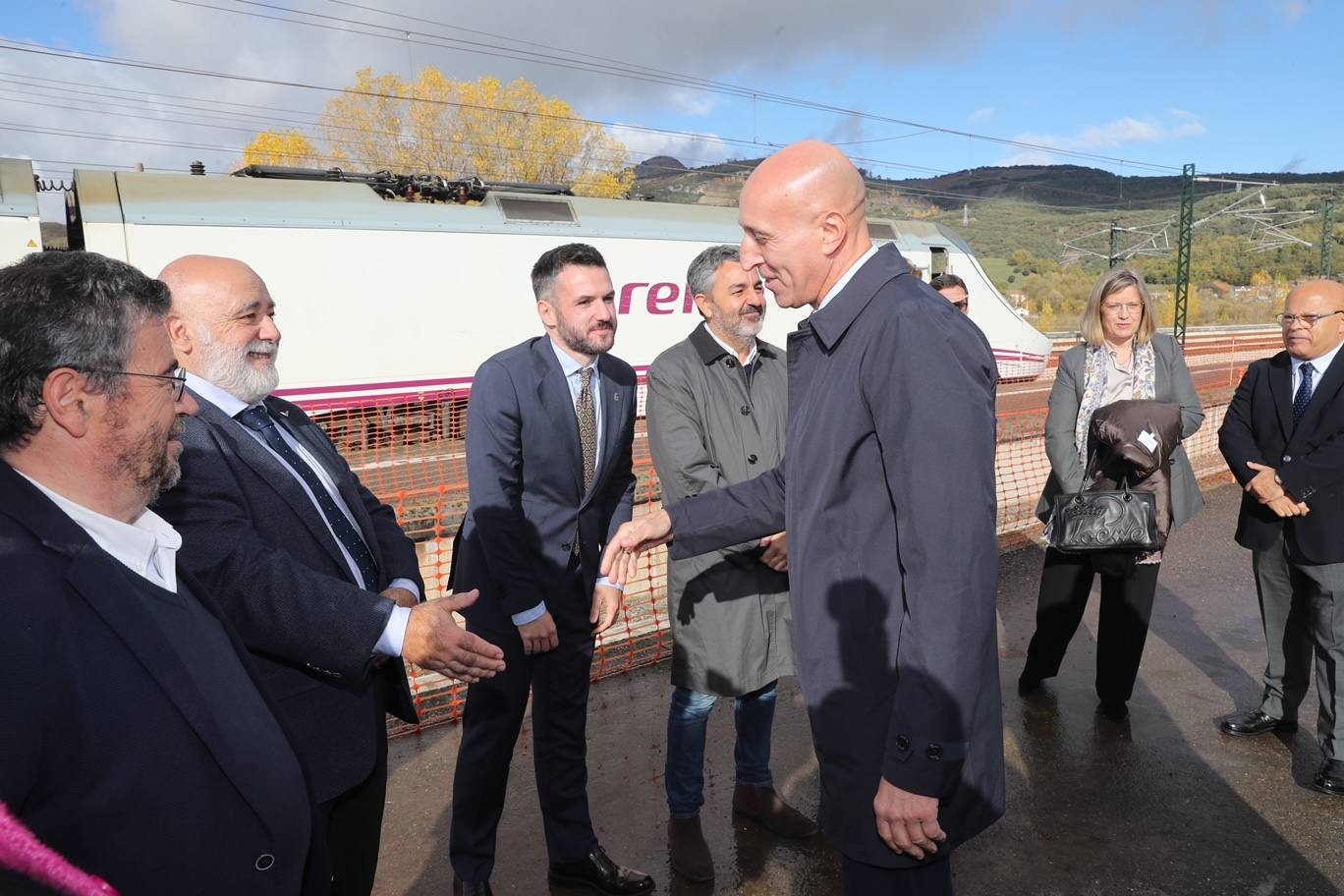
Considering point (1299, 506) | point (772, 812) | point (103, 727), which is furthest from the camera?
point (1299, 506)

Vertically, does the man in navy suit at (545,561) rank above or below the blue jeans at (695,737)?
above

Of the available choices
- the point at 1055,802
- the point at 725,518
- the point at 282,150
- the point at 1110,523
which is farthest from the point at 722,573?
the point at 282,150

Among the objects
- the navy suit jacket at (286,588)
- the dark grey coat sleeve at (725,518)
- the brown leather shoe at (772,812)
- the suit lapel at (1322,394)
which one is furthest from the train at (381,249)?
the navy suit jacket at (286,588)

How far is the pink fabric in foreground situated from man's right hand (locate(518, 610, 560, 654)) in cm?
192

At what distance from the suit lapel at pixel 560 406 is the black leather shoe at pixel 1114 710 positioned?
9.62 feet

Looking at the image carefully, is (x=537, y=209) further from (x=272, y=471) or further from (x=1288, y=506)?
(x=272, y=471)

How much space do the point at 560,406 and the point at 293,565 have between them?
121 cm

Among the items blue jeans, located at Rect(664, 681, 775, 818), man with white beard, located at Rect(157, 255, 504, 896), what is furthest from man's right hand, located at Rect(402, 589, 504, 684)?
blue jeans, located at Rect(664, 681, 775, 818)

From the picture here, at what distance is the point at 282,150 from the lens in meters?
37.8

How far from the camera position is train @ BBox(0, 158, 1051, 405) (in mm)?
11445

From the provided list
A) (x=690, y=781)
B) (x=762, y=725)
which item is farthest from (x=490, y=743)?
(x=762, y=725)

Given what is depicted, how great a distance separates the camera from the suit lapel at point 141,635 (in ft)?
4.02

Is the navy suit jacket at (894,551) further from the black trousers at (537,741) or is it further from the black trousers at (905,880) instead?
the black trousers at (537,741)

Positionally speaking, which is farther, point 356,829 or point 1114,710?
point 1114,710
